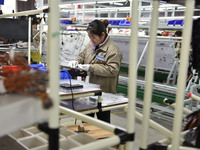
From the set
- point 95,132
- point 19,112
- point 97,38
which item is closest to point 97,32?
point 97,38

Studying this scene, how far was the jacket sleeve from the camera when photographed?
2.71 m

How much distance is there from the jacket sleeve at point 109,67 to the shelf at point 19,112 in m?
2.06

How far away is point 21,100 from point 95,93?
47.2 inches

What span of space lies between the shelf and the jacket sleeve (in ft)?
6.76

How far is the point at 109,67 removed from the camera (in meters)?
2.71

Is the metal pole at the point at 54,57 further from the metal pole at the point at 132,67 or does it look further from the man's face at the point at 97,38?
the man's face at the point at 97,38

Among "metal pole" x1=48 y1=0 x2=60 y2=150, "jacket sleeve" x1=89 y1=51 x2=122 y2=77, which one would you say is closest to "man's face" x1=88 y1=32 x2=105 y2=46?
"jacket sleeve" x1=89 y1=51 x2=122 y2=77

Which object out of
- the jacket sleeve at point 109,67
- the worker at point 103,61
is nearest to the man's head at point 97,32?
the worker at point 103,61

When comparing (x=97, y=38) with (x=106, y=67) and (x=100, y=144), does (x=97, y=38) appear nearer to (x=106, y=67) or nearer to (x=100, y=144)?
(x=106, y=67)

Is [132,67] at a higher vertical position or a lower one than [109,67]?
higher

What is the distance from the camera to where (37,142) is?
1.46 m

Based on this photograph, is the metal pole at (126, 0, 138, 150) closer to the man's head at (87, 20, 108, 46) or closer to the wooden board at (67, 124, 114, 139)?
the wooden board at (67, 124, 114, 139)

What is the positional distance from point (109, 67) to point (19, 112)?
84.3 inches

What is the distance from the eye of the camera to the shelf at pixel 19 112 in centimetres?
59
